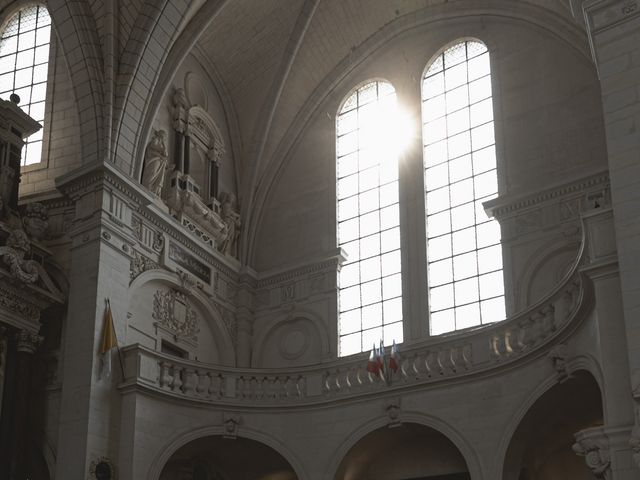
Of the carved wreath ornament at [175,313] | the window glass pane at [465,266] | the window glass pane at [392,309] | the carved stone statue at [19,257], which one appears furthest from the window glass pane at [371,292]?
the carved stone statue at [19,257]

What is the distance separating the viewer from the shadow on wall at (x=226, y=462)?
1912cm

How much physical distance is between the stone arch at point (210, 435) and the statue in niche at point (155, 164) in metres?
5.52

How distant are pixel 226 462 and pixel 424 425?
470 centimetres

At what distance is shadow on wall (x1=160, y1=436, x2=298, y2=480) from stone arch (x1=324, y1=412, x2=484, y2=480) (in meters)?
1.61

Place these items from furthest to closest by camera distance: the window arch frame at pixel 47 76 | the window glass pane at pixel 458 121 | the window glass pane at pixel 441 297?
the window glass pane at pixel 458 121, the window arch frame at pixel 47 76, the window glass pane at pixel 441 297

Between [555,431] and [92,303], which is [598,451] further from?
[92,303]

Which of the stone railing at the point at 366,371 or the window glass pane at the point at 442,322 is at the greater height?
the window glass pane at the point at 442,322

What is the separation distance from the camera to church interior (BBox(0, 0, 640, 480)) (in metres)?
17.3

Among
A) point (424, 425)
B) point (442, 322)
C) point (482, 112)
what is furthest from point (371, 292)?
point (424, 425)

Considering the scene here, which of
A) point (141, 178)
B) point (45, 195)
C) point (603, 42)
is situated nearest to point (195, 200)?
point (141, 178)

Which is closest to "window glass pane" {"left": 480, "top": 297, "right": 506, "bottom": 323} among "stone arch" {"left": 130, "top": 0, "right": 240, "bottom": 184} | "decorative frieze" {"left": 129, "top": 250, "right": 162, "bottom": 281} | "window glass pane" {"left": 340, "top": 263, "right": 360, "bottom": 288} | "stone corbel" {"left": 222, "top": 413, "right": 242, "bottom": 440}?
"window glass pane" {"left": 340, "top": 263, "right": 360, "bottom": 288}

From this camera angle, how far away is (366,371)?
18.4m

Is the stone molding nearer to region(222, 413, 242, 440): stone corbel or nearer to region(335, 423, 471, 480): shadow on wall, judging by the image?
region(335, 423, 471, 480): shadow on wall

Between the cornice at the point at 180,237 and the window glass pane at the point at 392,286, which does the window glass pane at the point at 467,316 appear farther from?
the cornice at the point at 180,237
